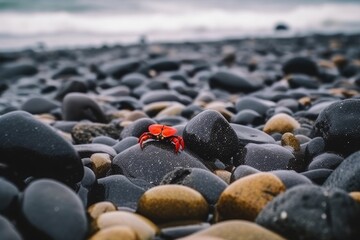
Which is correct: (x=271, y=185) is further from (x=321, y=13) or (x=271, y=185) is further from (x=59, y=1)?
(x=321, y=13)

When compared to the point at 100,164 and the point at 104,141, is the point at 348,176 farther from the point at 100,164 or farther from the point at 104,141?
the point at 104,141

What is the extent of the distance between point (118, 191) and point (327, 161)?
1.17 m

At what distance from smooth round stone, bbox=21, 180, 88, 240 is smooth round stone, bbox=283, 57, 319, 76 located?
5666 millimetres

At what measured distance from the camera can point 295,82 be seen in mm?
5574

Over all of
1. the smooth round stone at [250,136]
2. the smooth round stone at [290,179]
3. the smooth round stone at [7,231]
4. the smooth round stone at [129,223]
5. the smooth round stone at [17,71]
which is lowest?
the smooth round stone at [17,71]

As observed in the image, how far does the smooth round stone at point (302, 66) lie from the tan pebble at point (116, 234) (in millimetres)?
5695

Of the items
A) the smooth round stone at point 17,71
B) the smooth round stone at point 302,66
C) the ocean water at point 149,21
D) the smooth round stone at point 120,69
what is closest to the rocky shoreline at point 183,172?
the smooth round stone at point 302,66

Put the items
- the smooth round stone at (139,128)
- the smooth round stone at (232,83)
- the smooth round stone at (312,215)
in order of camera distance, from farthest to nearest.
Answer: the smooth round stone at (232,83), the smooth round stone at (139,128), the smooth round stone at (312,215)

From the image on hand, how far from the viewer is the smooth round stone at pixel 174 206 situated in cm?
176

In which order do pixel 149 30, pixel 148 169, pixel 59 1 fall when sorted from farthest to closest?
pixel 59 1 → pixel 149 30 → pixel 148 169

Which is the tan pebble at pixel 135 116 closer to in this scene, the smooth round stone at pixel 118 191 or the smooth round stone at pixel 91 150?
the smooth round stone at pixel 91 150

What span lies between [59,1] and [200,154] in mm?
20511

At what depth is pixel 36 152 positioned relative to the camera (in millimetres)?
1926

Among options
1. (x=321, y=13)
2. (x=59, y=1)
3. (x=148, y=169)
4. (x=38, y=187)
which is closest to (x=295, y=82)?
(x=148, y=169)
